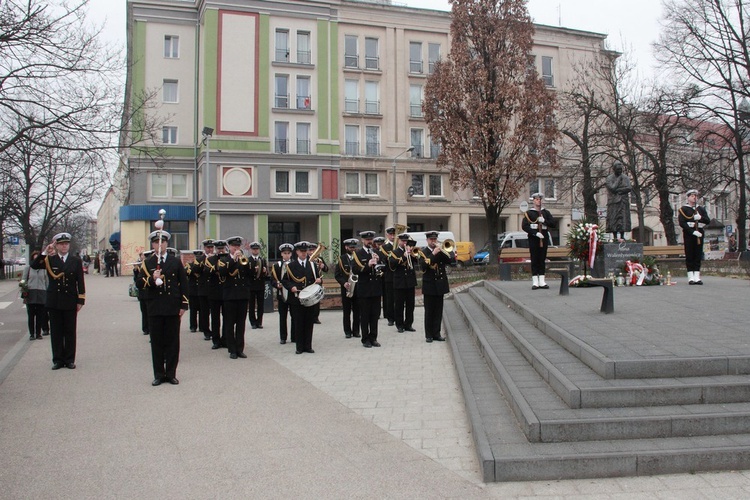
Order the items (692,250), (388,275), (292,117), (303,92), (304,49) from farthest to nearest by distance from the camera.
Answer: (303,92) < (304,49) < (292,117) < (388,275) < (692,250)

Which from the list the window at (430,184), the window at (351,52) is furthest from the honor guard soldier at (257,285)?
the window at (351,52)

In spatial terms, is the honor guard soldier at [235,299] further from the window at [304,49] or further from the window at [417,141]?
the window at [417,141]

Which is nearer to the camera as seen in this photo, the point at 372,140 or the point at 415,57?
the point at 372,140

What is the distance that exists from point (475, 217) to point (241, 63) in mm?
21561

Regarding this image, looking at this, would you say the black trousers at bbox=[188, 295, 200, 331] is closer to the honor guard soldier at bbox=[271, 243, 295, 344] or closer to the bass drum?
the honor guard soldier at bbox=[271, 243, 295, 344]

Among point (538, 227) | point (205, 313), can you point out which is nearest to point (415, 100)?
point (538, 227)

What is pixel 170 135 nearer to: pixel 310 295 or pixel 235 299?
pixel 235 299

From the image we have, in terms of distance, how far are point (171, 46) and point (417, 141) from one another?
19030 millimetres

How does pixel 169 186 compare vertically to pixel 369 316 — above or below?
above

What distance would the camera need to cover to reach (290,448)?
18.0ft

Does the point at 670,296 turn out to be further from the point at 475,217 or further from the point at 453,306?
the point at 475,217

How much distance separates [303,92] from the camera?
4272 centimetres

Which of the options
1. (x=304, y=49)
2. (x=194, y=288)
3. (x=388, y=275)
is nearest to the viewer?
(x=194, y=288)

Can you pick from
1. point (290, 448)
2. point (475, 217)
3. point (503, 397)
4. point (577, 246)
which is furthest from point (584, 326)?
point (475, 217)
